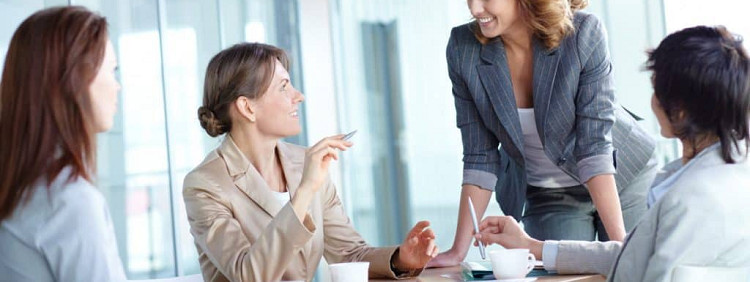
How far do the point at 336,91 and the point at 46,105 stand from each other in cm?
507

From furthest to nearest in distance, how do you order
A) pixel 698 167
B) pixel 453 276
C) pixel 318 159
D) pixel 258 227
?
pixel 258 227
pixel 318 159
pixel 453 276
pixel 698 167

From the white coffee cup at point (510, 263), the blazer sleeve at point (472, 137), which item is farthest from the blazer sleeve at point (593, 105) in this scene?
the white coffee cup at point (510, 263)

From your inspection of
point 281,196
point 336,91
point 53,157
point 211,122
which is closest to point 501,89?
point 281,196

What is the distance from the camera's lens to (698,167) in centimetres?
161

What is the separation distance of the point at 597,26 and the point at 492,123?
0.37 metres

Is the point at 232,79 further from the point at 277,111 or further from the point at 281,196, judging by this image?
the point at 281,196

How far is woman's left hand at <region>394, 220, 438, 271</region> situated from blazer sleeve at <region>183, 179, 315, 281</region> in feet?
0.81

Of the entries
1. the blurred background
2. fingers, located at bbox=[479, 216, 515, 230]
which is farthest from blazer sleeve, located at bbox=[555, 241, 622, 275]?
the blurred background

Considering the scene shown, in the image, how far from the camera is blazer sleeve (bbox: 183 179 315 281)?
207 centimetres

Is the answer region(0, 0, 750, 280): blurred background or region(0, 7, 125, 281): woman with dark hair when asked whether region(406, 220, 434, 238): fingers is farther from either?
region(0, 0, 750, 280): blurred background

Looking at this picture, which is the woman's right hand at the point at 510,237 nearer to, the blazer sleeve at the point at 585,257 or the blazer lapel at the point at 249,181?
the blazer sleeve at the point at 585,257

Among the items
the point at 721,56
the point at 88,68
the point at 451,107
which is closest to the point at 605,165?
the point at 721,56

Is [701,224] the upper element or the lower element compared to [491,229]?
upper

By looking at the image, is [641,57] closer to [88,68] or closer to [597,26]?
[597,26]
